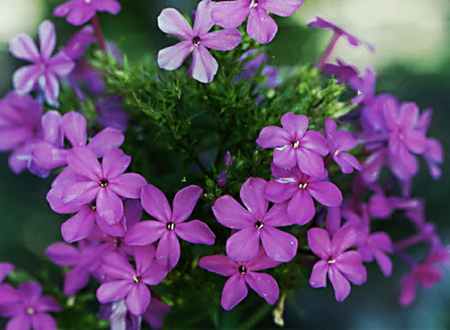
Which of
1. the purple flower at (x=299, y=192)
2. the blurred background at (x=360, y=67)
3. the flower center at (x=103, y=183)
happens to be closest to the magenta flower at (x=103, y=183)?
the flower center at (x=103, y=183)

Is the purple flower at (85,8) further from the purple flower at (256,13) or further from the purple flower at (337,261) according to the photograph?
the purple flower at (337,261)

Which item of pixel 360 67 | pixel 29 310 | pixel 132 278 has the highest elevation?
pixel 132 278

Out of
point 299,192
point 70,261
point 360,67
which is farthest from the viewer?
point 360,67

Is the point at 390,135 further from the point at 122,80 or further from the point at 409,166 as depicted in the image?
the point at 122,80

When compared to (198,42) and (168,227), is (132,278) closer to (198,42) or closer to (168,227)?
(168,227)

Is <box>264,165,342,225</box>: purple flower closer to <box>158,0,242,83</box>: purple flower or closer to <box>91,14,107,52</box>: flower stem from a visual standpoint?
<box>158,0,242,83</box>: purple flower

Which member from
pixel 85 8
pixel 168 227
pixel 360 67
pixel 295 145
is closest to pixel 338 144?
pixel 295 145
